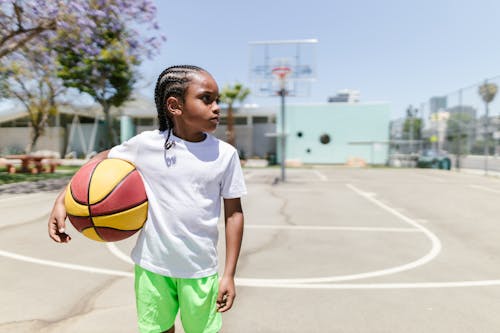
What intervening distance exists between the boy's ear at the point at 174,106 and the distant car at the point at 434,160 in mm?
28857

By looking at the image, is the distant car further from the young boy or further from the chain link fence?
the young boy

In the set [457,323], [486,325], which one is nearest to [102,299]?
[457,323]

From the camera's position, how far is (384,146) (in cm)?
3231

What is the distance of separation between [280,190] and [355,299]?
9.86m

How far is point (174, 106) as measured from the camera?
5.90 ft

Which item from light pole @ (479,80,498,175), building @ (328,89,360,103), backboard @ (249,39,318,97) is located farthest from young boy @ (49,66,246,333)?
building @ (328,89,360,103)

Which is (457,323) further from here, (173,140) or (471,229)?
(471,229)

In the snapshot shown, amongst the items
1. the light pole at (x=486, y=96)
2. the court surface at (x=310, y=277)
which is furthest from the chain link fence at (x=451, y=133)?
the court surface at (x=310, y=277)

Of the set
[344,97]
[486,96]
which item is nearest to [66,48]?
[486,96]

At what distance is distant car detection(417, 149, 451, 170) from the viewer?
26828 millimetres

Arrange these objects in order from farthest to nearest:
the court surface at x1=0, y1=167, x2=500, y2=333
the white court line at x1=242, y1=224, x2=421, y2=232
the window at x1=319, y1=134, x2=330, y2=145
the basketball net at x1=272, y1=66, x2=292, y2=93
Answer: the window at x1=319, y1=134, x2=330, y2=145 → the basketball net at x1=272, y1=66, x2=292, y2=93 → the white court line at x1=242, y1=224, x2=421, y2=232 → the court surface at x1=0, y1=167, x2=500, y2=333

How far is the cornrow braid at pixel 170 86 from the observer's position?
5.82ft

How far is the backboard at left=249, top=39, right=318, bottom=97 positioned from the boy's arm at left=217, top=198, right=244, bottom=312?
17308 millimetres

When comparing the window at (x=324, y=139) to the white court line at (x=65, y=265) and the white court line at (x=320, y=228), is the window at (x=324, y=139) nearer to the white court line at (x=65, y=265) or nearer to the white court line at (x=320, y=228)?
the white court line at (x=320, y=228)
